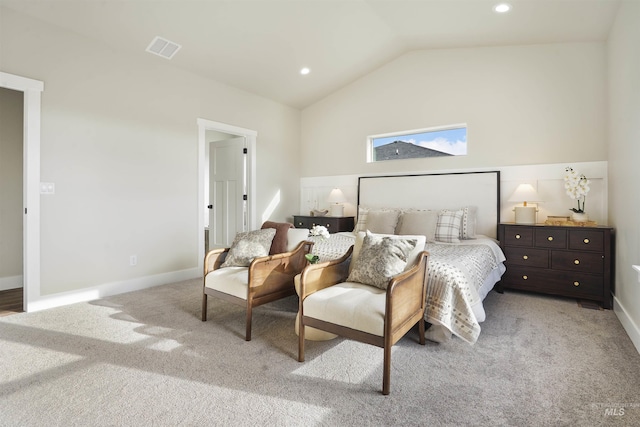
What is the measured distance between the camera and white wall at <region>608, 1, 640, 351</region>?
248 cm

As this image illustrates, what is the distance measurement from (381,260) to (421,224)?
181 cm

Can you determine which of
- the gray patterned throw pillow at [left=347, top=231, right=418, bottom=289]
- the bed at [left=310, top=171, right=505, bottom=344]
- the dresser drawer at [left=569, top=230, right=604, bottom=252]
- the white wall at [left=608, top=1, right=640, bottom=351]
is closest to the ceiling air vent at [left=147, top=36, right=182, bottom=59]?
the bed at [left=310, top=171, right=505, bottom=344]

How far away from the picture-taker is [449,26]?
397 centimetres

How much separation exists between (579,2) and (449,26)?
50.5 inches

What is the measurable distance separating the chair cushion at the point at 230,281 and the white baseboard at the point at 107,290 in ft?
5.13

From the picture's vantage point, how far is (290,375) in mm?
2000

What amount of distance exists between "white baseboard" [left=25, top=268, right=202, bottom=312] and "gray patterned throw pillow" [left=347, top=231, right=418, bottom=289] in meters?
2.84

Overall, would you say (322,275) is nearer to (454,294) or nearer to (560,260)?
(454,294)

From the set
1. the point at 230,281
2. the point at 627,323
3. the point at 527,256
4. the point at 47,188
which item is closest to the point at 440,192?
the point at 527,256

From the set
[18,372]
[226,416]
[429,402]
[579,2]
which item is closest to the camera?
[226,416]

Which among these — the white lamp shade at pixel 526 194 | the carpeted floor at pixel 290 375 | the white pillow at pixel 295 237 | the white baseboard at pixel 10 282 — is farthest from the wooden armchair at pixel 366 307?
the white baseboard at pixel 10 282

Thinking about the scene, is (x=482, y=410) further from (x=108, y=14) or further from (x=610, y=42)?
(x=108, y=14)

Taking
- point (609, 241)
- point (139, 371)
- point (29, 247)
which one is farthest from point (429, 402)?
point (29, 247)

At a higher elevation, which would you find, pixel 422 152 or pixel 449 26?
pixel 449 26
